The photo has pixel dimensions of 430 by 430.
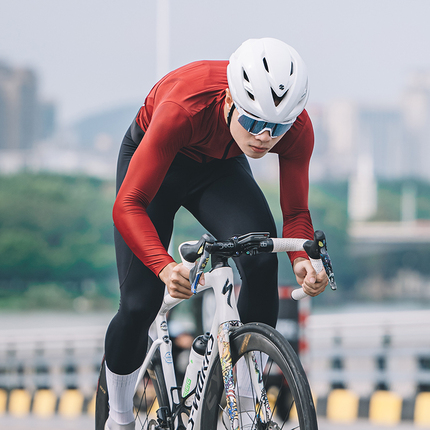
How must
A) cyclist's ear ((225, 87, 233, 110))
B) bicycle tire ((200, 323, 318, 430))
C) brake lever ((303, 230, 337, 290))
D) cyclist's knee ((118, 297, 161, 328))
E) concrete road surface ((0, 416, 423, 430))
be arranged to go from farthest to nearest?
concrete road surface ((0, 416, 423, 430)) → cyclist's knee ((118, 297, 161, 328)) → cyclist's ear ((225, 87, 233, 110)) → brake lever ((303, 230, 337, 290)) → bicycle tire ((200, 323, 318, 430))

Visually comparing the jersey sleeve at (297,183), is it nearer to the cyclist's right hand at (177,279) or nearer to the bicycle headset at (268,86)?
the bicycle headset at (268,86)

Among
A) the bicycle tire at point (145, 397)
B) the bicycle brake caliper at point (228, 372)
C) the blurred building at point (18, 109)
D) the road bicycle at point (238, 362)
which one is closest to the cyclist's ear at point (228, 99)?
the road bicycle at point (238, 362)

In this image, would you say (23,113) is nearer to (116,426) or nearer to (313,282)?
(116,426)

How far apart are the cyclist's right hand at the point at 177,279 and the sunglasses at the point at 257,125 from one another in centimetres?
50

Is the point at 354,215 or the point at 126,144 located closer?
the point at 126,144

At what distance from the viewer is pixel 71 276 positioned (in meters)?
43.2

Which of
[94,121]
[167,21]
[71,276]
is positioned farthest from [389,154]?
[167,21]

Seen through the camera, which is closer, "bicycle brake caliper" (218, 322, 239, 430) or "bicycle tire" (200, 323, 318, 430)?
"bicycle tire" (200, 323, 318, 430)

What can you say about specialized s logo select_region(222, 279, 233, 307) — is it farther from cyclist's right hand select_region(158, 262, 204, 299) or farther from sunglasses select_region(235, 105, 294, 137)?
sunglasses select_region(235, 105, 294, 137)

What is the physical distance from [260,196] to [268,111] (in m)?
0.55

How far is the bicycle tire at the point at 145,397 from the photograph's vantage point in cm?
292

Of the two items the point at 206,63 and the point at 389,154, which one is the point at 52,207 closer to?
the point at 389,154

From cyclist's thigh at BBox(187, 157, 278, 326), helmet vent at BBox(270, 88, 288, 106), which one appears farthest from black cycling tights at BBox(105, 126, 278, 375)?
helmet vent at BBox(270, 88, 288, 106)

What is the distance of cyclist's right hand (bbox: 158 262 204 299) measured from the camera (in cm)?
218
